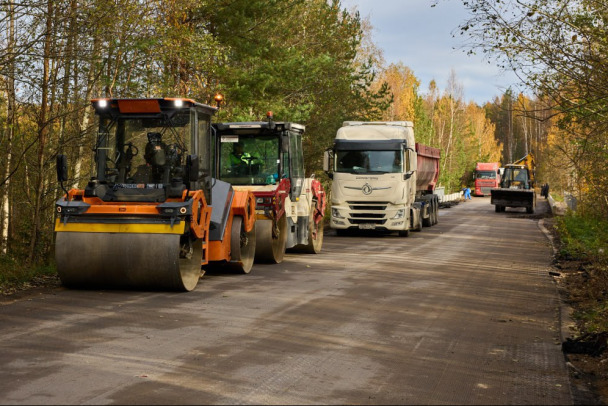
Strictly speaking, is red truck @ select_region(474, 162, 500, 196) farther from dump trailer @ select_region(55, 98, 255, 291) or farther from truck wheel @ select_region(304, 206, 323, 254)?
dump trailer @ select_region(55, 98, 255, 291)

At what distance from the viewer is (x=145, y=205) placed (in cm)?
1130

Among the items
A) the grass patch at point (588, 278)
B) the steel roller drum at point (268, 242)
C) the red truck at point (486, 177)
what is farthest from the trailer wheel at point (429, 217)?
the red truck at point (486, 177)

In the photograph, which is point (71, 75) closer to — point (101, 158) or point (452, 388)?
point (101, 158)

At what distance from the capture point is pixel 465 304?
11.4 meters

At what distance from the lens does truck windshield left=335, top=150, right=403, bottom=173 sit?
79.3 ft

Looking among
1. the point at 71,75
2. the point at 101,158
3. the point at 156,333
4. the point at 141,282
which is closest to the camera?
the point at 156,333

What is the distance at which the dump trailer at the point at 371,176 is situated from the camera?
24125 millimetres

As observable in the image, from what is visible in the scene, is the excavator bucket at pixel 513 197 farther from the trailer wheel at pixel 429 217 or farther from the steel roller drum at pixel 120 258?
the steel roller drum at pixel 120 258

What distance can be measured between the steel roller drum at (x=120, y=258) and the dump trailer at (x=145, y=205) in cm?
1

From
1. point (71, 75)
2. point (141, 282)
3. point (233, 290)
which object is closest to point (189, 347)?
point (141, 282)

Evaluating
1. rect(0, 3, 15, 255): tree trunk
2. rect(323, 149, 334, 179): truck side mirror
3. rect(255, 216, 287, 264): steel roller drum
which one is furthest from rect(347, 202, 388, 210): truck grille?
rect(0, 3, 15, 255): tree trunk

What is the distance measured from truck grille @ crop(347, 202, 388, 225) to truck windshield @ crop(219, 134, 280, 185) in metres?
8.52

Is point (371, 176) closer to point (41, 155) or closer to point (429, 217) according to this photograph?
point (429, 217)

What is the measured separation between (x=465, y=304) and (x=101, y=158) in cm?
596
